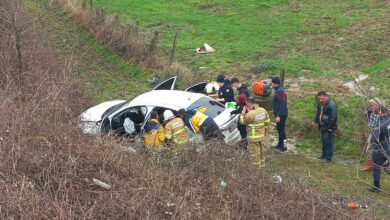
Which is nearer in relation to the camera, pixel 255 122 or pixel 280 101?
pixel 255 122

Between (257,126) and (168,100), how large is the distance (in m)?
1.83

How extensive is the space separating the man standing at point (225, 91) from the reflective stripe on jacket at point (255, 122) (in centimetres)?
163

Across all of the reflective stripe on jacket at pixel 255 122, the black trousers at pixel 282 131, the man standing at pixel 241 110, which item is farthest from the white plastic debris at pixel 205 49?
the reflective stripe on jacket at pixel 255 122

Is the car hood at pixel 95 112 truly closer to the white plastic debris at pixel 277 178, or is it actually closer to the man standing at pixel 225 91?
the man standing at pixel 225 91

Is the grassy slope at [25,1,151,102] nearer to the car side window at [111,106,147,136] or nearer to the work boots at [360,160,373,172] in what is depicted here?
the car side window at [111,106,147,136]

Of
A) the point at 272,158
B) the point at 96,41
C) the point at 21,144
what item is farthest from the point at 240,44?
the point at 21,144

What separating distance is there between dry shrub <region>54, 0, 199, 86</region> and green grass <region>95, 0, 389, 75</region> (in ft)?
4.63

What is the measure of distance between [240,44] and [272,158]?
27.4ft

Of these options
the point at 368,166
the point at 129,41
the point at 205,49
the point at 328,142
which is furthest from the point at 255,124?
the point at 205,49

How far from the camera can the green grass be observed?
15.4 m

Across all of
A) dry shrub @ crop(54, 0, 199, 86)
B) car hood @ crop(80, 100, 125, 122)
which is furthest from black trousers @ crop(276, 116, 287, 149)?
dry shrub @ crop(54, 0, 199, 86)

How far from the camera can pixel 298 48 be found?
16312 mm

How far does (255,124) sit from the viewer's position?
8766 millimetres

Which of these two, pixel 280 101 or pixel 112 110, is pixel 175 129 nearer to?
pixel 112 110
